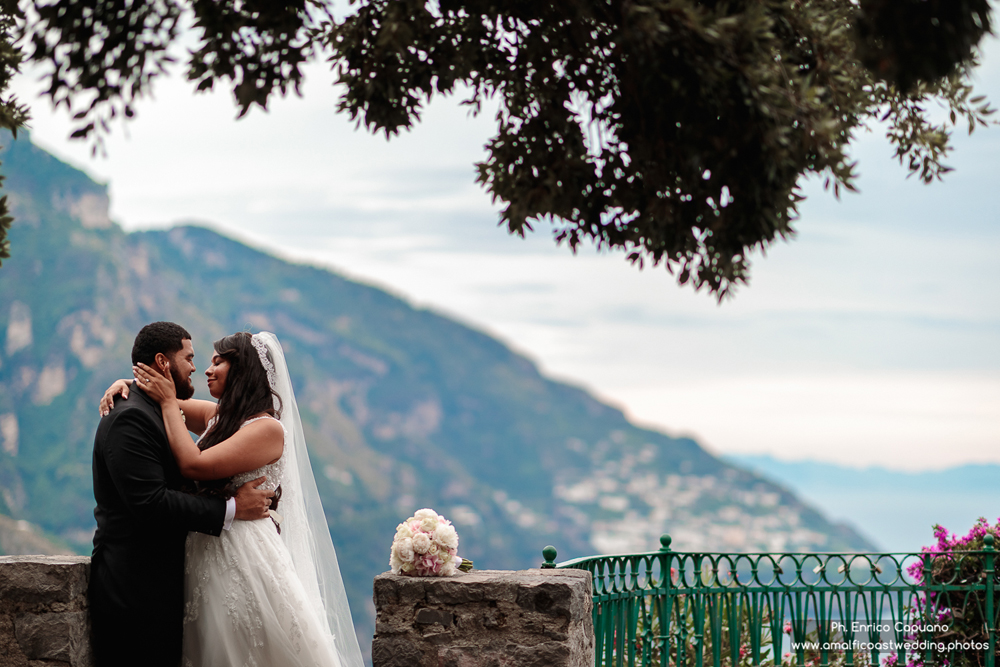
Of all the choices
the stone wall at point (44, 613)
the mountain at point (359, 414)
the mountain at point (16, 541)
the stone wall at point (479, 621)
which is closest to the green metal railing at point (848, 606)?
the stone wall at point (479, 621)

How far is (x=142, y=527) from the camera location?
3.88 meters

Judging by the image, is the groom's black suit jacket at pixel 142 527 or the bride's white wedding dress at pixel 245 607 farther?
the bride's white wedding dress at pixel 245 607

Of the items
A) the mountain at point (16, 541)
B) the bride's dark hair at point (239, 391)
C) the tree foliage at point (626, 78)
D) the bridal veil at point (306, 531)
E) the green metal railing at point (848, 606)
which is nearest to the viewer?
the tree foliage at point (626, 78)

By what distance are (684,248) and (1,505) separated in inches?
4255

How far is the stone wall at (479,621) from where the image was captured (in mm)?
4086

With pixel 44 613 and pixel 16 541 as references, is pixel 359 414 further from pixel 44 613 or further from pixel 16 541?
pixel 44 613

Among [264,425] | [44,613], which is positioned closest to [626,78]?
[264,425]

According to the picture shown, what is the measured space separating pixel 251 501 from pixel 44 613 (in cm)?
102

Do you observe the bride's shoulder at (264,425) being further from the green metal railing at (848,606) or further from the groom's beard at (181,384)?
the green metal railing at (848,606)

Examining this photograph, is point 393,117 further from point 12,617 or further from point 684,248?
point 12,617

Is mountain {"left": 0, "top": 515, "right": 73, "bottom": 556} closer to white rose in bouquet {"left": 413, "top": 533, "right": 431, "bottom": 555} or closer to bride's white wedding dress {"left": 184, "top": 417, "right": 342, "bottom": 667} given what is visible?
bride's white wedding dress {"left": 184, "top": 417, "right": 342, "bottom": 667}

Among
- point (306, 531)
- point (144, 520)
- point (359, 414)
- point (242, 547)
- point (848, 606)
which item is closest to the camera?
point (144, 520)

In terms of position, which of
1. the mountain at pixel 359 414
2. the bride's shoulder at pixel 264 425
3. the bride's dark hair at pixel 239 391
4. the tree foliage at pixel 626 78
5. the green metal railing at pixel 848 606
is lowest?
the green metal railing at pixel 848 606

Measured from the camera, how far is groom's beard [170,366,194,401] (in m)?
4.11
